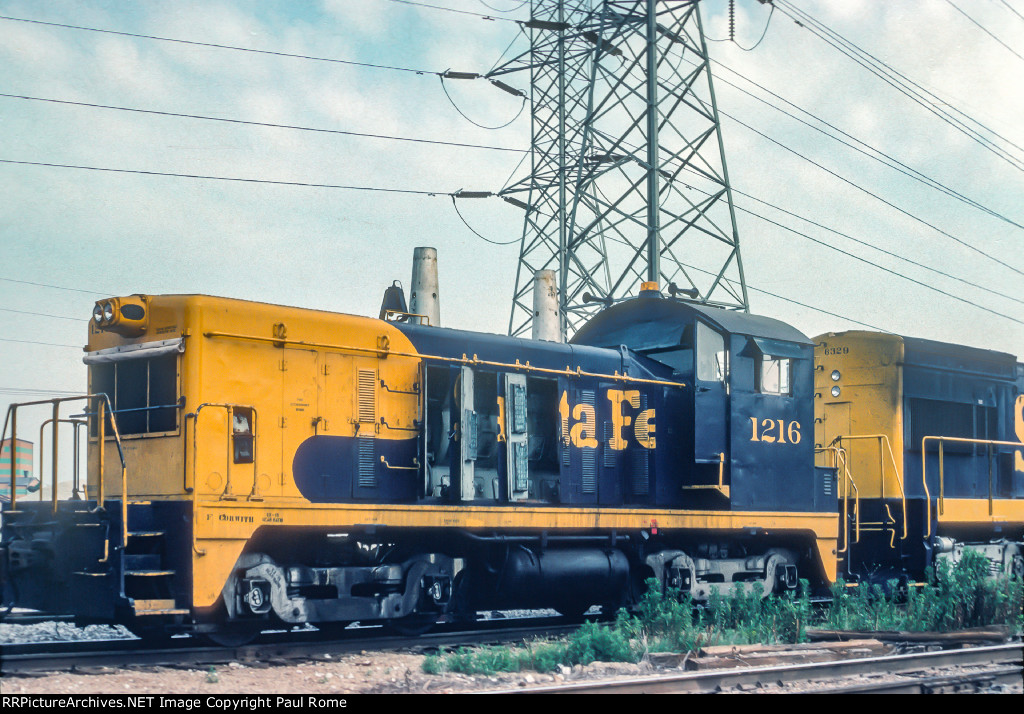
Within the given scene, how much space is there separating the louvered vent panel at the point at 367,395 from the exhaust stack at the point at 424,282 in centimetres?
414

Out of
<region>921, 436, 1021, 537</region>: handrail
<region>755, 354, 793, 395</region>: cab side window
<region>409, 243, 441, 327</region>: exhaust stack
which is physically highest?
<region>409, 243, 441, 327</region>: exhaust stack

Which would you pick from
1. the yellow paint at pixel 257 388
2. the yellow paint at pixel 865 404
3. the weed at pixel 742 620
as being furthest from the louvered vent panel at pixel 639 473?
the yellow paint at pixel 865 404

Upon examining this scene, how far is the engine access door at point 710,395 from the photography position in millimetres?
12164

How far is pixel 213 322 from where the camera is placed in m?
9.48

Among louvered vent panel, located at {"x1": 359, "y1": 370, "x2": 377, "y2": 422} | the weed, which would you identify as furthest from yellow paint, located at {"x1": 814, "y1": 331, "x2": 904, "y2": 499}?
louvered vent panel, located at {"x1": 359, "y1": 370, "x2": 377, "y2": 422}

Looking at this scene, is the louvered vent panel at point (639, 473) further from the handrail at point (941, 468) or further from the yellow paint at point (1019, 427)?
the yellow paint at point (1019, 427)

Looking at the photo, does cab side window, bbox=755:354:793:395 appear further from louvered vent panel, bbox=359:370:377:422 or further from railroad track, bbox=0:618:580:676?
louvered vent panel, bbox=359:370:377:422

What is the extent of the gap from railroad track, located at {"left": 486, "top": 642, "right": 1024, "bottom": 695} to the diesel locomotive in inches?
117

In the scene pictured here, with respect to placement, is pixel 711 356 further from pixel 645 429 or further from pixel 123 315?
pixel 123 315

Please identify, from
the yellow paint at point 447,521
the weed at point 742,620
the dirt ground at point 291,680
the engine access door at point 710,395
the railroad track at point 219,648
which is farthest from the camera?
the engine access door at point 710,395

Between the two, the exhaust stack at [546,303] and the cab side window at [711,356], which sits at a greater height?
the exhaust stack at [546,303]

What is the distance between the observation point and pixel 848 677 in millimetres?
8180

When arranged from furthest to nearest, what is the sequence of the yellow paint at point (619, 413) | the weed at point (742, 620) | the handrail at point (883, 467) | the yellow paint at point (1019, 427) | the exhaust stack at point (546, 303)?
1. the exhaust stack at point (546, 303)
2. the yellow paint at point (1019, 427)
3. the handrail at point (883, 467)
4. the yellow paint at point (619, 413)
5. the weed at point (742, 620)

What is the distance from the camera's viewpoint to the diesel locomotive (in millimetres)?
9117
